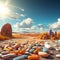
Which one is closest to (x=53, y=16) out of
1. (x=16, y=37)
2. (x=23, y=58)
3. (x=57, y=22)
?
(x=57, y=22)

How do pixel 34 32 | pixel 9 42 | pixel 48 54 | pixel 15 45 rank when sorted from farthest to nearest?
pixel 34 32
pixel 9 42
pixel 15 45
pixel 48 54

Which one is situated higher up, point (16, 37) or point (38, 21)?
point (38, 21)

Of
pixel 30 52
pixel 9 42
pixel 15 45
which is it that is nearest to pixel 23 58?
pixel 30 52

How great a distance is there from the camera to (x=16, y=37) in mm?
3260

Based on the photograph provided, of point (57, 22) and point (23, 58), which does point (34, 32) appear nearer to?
point (57, 22)

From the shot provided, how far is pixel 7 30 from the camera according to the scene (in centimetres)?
323

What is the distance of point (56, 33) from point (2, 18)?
115cm

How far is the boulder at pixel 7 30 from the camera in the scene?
3.18 metres

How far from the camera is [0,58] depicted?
234 centimetres

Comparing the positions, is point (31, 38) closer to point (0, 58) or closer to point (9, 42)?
point (9, 42)

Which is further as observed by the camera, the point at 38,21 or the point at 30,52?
the point at 38,21

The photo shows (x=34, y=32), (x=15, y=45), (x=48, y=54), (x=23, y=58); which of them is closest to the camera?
(x=23, y=58)

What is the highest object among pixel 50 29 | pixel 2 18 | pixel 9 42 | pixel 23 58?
pixel 2 18

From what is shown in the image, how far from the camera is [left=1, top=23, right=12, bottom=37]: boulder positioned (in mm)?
3177
